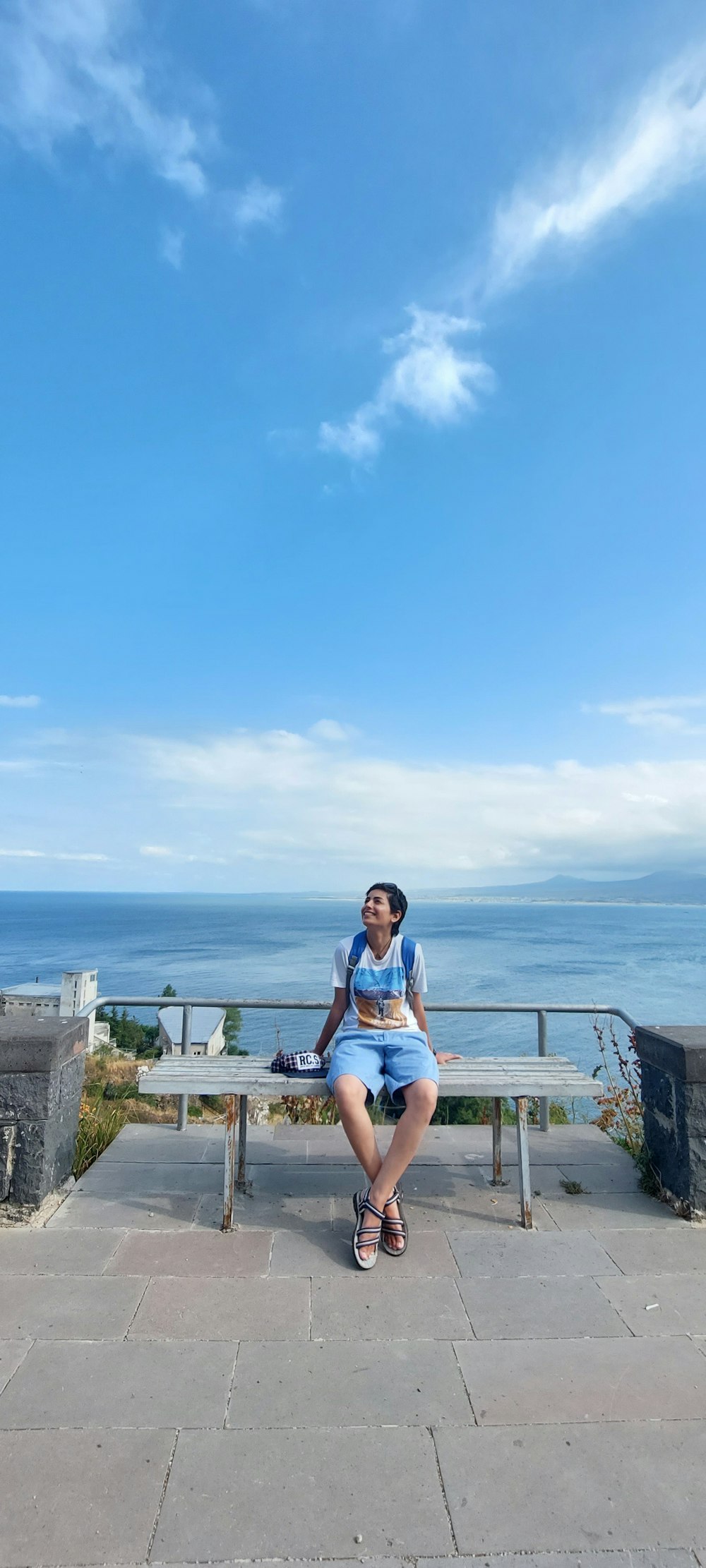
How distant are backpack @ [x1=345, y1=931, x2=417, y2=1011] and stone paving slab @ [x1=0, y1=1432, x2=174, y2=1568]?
2.00m

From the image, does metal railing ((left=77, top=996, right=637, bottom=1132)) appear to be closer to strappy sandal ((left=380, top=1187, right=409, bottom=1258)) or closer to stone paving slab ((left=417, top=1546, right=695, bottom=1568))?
strappy sandal ((left=380, top=1187, right=409, bottom=1258))

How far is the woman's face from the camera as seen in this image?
3.98 m

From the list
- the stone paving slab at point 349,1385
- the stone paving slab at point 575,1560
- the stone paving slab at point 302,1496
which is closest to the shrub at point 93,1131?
the stone paving slab at point 349,1385

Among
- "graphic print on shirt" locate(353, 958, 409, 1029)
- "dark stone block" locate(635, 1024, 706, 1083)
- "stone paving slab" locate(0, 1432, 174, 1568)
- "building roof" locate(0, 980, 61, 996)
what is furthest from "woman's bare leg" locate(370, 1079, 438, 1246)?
"building roof" locate(0, 980, 61, 996)

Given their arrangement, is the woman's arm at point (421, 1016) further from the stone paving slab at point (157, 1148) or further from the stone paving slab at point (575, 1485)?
the stone paving slab at point (575, 1485)

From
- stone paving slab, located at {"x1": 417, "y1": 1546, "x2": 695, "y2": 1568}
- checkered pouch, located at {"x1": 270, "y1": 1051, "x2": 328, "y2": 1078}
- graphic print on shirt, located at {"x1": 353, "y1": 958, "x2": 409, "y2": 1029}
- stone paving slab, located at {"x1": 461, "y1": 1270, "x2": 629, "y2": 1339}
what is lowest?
stone paving slab, located at {"x1": 417, "y1": 1546, "x2": 695, "y2": 1568}

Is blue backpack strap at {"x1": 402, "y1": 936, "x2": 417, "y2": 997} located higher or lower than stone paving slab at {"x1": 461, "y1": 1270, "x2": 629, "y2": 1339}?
higher

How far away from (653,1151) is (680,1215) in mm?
369

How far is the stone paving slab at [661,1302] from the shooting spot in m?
2.82

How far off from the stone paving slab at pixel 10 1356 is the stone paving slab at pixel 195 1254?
0.52 m

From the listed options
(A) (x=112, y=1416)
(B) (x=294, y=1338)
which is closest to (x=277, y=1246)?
(B) (x=294, y=1338)

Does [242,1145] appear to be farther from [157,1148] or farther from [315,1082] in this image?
[315,1082]

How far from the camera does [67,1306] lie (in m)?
2.90

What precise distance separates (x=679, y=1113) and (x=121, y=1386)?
98.6 inches
